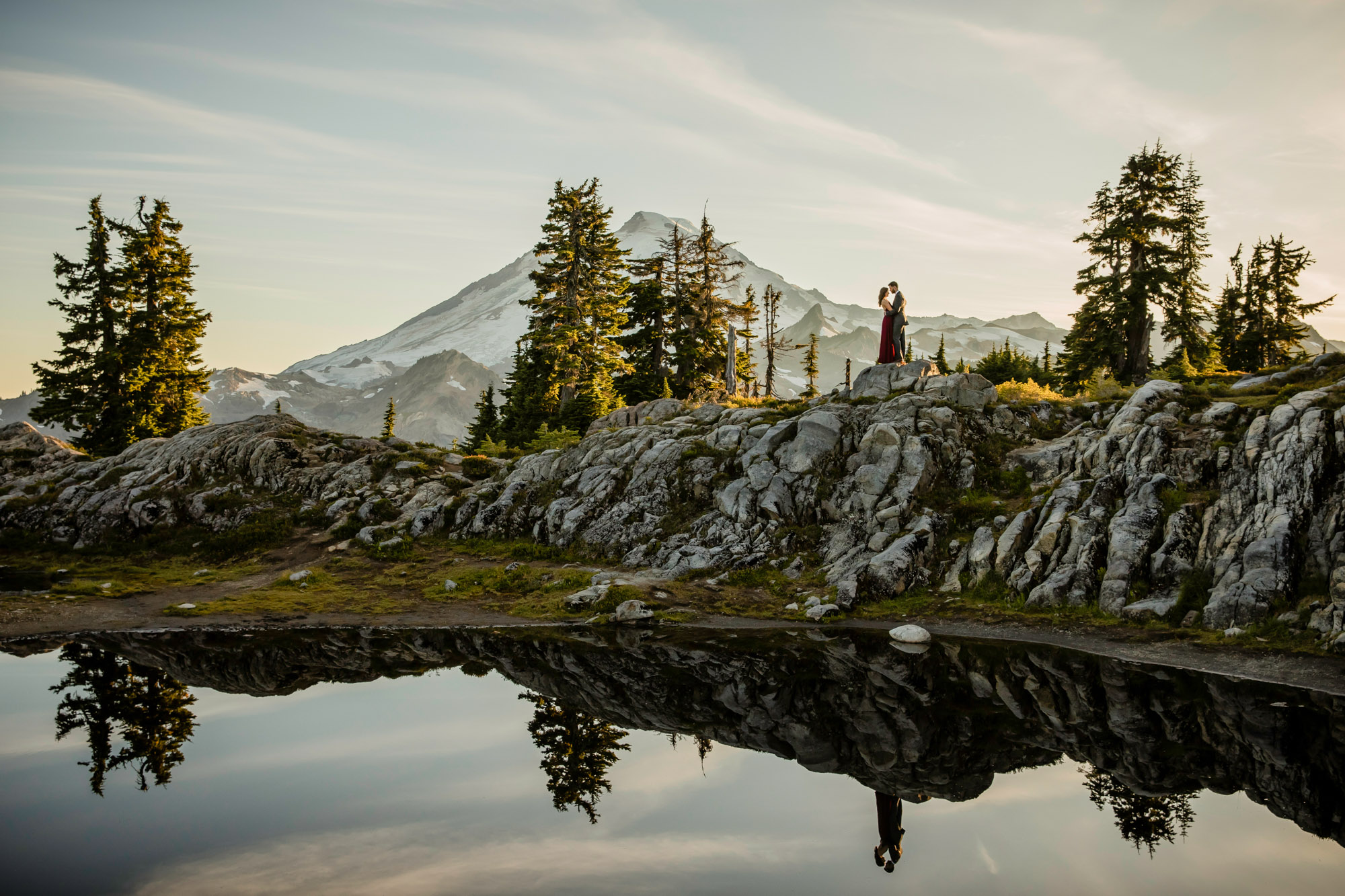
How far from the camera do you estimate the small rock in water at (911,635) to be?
17.0m

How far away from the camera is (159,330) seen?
139 ft

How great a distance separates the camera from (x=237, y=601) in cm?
2214

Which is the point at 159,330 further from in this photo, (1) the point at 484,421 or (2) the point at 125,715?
(2) the point at 125,715

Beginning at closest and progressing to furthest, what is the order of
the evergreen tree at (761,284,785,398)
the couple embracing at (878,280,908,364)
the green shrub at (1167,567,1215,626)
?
the green shrub at (1167,567,1215,626) → the couple embracing at (878,280,908,364) → the evergreen tree at (761,284,785,398)

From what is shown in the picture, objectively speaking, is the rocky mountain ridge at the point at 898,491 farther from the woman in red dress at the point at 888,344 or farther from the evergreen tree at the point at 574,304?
the evergreen tree at the point at 574,304

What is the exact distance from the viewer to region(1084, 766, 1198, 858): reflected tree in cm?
818

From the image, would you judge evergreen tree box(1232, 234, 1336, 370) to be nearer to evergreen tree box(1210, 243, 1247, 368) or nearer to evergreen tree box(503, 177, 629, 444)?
evergreen tree box(1210, 243, 1247, 368)

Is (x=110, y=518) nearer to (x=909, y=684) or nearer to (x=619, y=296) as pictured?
(x=619, y=296)

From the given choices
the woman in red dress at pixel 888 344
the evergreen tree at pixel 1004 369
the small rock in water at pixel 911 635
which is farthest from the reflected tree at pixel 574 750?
the evergreen tree at pixel 1004 369

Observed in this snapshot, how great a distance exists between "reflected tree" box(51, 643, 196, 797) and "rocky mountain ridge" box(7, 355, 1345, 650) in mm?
13525

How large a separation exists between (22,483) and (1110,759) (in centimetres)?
4600

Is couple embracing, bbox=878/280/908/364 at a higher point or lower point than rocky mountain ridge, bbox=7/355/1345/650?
higher

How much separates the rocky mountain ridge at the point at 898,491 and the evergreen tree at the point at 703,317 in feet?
27.8

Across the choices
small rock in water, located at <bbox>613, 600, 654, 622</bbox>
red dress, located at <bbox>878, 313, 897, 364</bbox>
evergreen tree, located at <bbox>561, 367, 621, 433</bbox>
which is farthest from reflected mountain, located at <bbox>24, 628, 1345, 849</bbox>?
evergreen tree, located at <bbox>561, 367, 621, 433</bbox>
